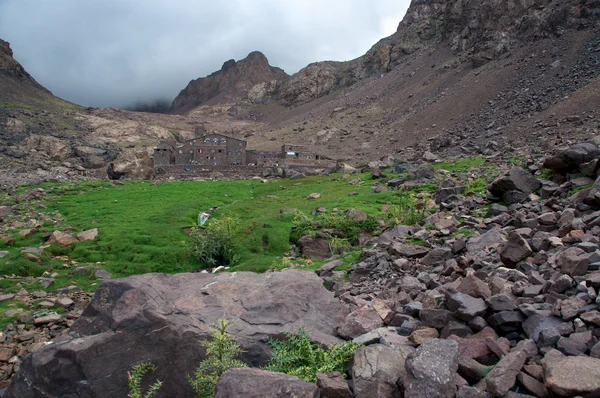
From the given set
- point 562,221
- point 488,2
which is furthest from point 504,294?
point 488,2

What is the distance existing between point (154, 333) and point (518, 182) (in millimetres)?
14162

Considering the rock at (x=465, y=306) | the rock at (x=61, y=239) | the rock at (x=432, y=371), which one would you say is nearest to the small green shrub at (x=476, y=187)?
the rock at (x=465, y=306)

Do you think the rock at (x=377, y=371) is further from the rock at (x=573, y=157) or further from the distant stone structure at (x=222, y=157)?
the distant stone structure at (x=222, y=157)

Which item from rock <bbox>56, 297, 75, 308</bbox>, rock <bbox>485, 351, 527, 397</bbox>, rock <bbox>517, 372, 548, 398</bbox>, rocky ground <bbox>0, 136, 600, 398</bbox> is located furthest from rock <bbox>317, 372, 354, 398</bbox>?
rock <bbox>56, 297, 75, 308</bbox>

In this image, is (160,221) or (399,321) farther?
(160,221)

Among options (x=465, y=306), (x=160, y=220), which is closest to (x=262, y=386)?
(x=465, y=306)

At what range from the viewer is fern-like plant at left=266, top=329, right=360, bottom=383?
19.7 feet

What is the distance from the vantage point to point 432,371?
16.3ft

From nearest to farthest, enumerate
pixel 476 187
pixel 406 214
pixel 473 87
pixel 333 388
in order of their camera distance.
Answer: pixel 333 388 → pixel 406 214 → pixel 476 187 → pixel 473 87

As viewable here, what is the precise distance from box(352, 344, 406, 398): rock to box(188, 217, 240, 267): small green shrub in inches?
601

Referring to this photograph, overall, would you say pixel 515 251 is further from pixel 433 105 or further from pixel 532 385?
pixel 433 105

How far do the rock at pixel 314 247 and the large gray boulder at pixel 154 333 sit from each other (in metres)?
9.93

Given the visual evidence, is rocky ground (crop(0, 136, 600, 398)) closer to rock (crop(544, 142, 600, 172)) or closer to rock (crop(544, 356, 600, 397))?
rock (crop(544, 356, 600, 397))

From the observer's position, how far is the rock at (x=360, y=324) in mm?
7254
